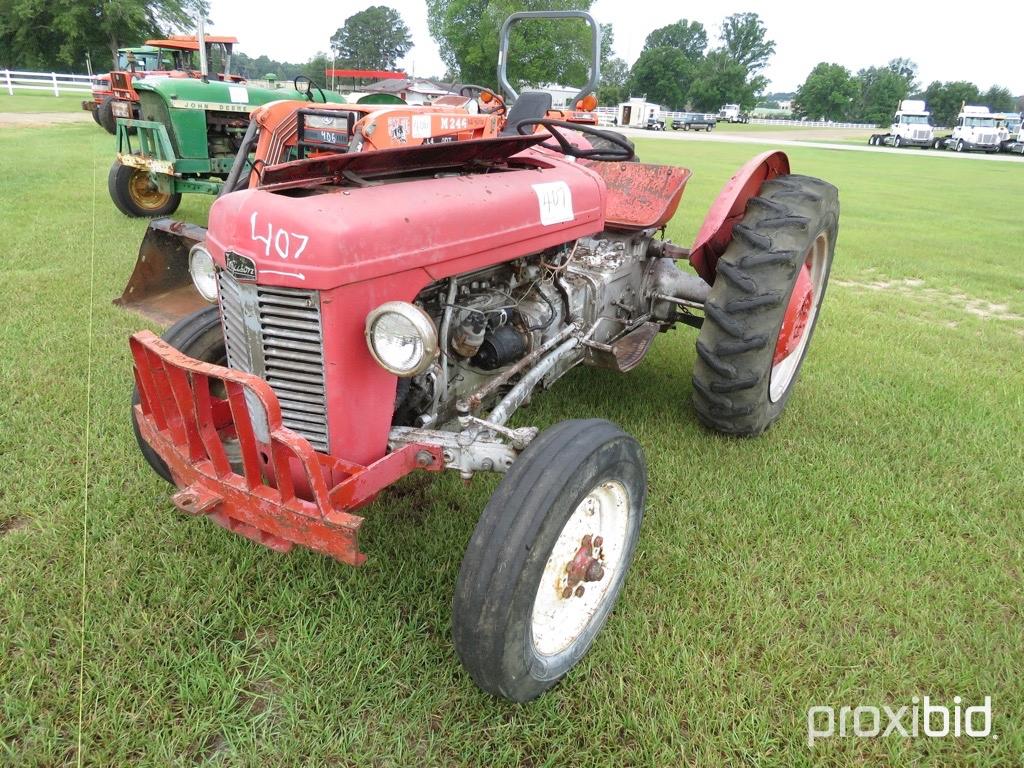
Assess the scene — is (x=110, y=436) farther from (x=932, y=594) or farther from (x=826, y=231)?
(x=826, y=231)

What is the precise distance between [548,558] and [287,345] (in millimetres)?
879

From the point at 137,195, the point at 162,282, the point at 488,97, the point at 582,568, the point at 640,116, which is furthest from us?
the point at 640,116

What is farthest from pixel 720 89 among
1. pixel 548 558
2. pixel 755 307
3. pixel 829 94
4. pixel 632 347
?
pixel 548 558

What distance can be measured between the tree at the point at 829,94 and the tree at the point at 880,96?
1199mm

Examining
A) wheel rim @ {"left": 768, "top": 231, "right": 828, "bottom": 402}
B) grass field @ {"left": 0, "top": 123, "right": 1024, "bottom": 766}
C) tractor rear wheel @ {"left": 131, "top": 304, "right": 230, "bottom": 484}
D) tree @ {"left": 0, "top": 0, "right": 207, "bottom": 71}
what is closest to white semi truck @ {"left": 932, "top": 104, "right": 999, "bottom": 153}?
grass field @ {"left": 0, "top": 123, "right": 1024, "bottom": 766}

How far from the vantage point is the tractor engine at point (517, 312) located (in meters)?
2.13

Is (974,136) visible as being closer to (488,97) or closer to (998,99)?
(488,97)

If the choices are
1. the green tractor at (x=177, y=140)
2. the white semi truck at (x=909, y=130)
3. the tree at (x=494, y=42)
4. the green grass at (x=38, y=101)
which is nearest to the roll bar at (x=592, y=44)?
the green tractor at (x=177, y=140)

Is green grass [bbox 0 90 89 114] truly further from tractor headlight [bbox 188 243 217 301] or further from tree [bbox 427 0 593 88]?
tractor headlight [bbox 188 243 217 301]

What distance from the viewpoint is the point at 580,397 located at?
3.65 m

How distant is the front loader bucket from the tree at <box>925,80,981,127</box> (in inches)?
2967

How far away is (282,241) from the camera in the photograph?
1690mm

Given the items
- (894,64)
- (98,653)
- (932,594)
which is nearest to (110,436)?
(98,653)

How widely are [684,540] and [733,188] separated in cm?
169
